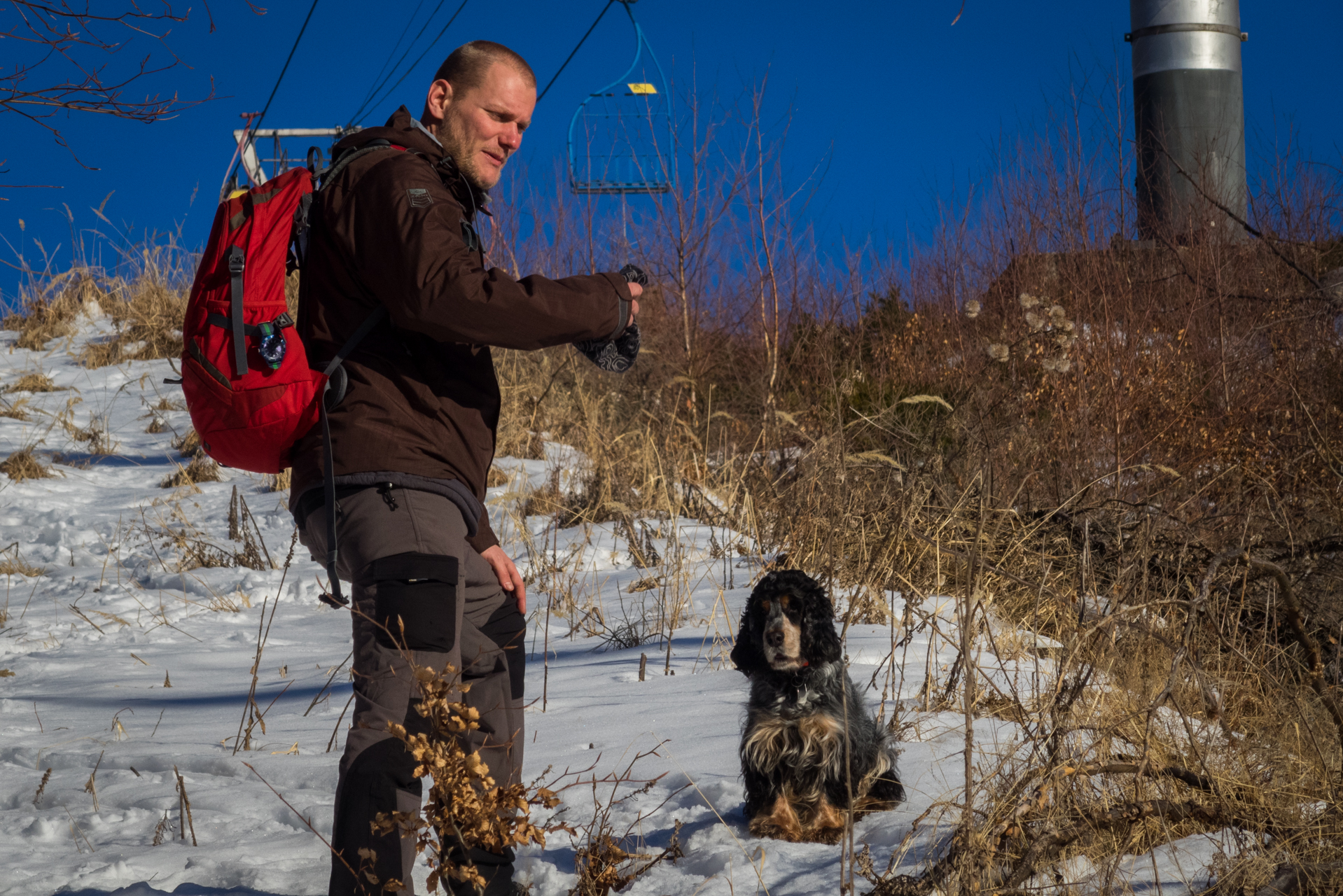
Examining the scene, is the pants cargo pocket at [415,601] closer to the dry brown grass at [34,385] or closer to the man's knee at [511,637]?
the man's knee at [511,637]

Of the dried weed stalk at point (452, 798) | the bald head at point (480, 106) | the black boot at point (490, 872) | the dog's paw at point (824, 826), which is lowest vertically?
the dog's paw at point (824, 826)

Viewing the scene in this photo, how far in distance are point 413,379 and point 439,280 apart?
248 millimetres

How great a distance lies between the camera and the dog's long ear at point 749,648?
2.73 meters

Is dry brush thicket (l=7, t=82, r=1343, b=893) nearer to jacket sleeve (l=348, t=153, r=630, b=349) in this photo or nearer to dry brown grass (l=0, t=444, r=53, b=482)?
jacket sleeve (l=348, t=153, r=630, b=349)

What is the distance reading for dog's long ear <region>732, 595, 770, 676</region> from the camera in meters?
2.73

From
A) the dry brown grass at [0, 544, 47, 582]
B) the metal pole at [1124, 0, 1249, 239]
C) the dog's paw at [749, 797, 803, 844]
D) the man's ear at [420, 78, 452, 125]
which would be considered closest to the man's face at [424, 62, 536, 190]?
the man's ear at [420, 78, 452, 125]

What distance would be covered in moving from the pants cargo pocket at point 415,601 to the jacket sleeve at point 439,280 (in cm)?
41

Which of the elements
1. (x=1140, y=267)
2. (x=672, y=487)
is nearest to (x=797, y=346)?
(x=672, y=487)

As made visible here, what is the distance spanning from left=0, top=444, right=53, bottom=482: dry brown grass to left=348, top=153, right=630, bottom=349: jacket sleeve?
7824 millimetres

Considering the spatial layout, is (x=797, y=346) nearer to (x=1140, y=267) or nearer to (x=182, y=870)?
(x=1140, y=267)

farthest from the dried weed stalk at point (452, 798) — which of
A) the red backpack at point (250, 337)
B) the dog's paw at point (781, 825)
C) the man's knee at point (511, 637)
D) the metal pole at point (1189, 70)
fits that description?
the metal pole at point (1189, 70)

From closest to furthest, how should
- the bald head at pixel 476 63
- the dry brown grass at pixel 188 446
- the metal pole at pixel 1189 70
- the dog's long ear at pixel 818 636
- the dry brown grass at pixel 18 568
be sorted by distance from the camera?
the bald head at pixel 476 63 < the dog's long ear at pixel 818 636 < the dry brown grass at pixel 18 568 < the dry brown grass at pixel 188 446 < the metal pole at pixel 1189 70

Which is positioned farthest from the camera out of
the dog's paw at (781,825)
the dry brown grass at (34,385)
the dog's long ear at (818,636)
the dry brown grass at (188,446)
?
the dry brown grass at (34,385)

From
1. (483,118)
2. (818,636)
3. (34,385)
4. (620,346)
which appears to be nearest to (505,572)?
(620,346)
